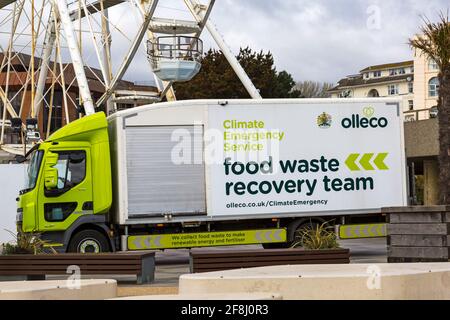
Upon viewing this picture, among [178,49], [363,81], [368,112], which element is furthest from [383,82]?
[368,112]

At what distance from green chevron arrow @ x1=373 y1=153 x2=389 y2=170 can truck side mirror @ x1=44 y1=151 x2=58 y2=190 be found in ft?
25.3

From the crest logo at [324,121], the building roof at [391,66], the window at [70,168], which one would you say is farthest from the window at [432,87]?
the window at [70,168]

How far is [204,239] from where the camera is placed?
22.1 metres

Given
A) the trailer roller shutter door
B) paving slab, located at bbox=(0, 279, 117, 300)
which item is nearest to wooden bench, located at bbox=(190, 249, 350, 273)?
the trailer roller shutter door

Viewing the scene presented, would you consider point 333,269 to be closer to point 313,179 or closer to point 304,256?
point 304,256

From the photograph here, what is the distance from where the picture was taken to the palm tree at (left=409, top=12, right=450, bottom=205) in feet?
52.6

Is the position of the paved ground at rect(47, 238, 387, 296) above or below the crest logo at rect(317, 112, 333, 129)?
below

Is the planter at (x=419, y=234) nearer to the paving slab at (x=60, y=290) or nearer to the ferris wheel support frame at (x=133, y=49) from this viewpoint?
the paving slab at (x=60, y=290)

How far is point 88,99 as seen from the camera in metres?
40.0

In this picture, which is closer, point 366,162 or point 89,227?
point 89,227

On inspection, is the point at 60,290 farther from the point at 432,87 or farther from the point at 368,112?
the point at 432,87

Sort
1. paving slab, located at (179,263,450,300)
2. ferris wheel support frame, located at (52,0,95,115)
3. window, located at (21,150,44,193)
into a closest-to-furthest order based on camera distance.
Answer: paving slab, located at (179,263,450,300)
window, located at (21,150,44,193)
ferris wheel support frame, located at (52,0,95,115)

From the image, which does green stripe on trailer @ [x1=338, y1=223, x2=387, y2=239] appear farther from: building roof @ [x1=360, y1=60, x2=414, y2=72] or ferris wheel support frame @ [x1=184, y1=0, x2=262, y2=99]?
building roof @ [x1=360, y1=60, x2=414, y2=72]

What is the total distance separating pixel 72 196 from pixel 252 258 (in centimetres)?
642
